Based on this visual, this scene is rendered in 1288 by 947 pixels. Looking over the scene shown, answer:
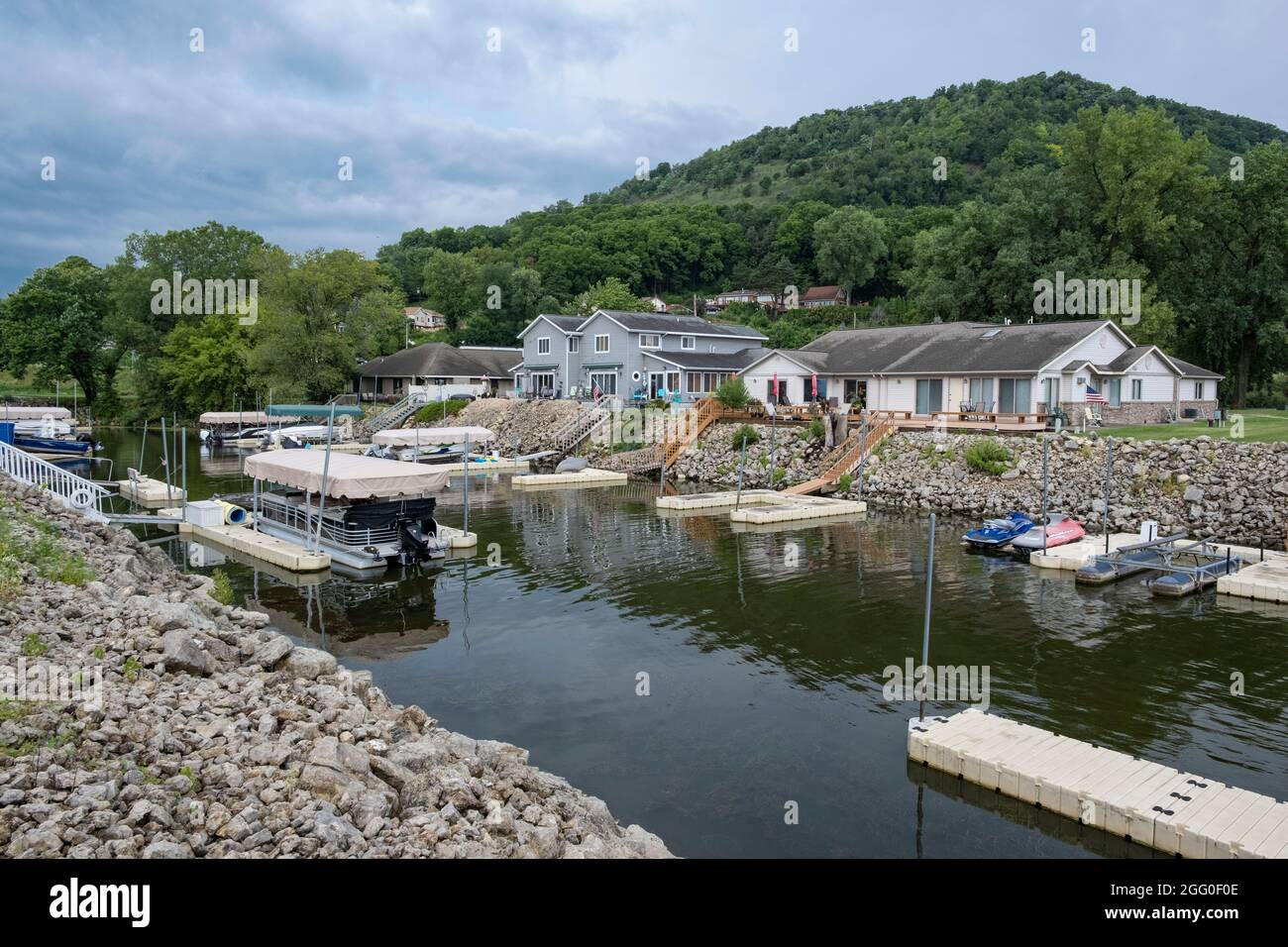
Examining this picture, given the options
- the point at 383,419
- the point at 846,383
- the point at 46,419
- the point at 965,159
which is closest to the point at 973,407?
the point at 846,383

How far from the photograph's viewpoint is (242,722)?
9.92 m

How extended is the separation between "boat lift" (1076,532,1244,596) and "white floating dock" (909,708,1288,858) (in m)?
11.9

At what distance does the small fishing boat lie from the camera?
89.2 feet

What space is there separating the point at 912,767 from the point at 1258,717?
6.63 meters

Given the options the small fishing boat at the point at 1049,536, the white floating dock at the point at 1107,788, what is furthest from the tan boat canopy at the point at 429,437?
the white floating dock at the point at 1107,788

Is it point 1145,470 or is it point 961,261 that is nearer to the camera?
point 1145,470

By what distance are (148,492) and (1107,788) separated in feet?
124

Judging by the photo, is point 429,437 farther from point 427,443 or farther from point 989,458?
point 989,458

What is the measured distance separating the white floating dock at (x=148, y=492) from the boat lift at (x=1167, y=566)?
3391 centimetres

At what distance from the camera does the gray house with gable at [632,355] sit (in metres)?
62.7

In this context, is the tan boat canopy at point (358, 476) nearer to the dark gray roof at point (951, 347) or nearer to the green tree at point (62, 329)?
the dark gray roof at point (951, 347)

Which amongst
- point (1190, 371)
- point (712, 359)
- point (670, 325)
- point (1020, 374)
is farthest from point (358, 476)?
point (670, 325)

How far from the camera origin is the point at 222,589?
2131 centimetres
